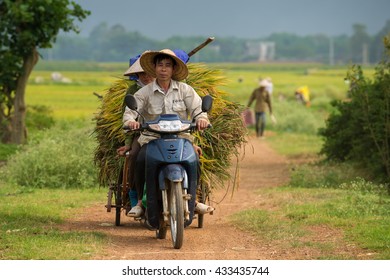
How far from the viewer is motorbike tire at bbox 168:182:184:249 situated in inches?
406

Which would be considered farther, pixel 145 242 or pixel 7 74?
pixel 7 74

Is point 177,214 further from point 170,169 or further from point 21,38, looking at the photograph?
point 21,38

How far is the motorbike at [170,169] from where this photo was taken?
34.4ft

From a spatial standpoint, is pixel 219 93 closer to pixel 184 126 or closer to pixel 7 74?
pixel 184 126

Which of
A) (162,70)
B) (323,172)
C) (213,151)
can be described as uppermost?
(162,70)

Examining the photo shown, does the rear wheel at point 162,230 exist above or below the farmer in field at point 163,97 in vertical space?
below

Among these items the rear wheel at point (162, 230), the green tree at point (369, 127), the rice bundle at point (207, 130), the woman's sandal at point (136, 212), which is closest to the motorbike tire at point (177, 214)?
the rear wheel at point (162, 230)

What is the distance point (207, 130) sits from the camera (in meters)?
12.1

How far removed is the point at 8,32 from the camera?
2383cm

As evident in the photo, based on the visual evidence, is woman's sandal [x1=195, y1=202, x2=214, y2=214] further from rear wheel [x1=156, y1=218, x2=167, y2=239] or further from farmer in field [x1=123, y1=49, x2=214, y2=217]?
farmer in field [x1=123, y1=49, x2=214, y2=217]

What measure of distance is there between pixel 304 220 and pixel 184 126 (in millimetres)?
2621

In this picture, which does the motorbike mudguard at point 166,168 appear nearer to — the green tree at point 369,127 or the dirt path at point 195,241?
the dirt path at point 195,241

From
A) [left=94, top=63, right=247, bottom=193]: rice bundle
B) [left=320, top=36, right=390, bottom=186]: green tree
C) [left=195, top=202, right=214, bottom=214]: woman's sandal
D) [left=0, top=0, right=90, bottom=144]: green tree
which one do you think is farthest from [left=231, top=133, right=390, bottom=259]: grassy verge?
[left=0, top=0, right=90, bottom=144]: green tree
